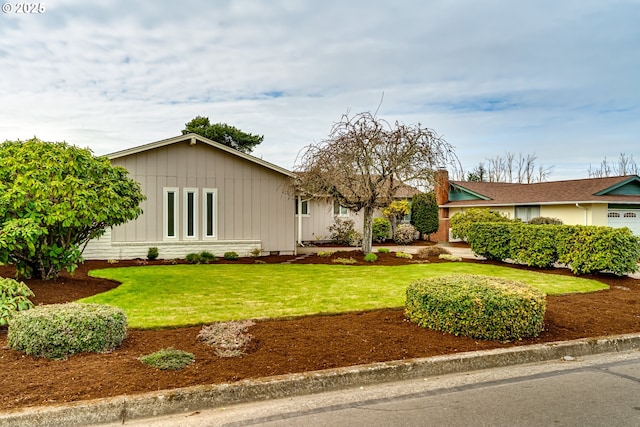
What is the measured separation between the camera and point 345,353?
5.32 metres

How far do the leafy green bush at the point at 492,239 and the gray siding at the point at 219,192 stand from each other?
6.91m

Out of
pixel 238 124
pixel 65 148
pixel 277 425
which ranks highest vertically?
pixel 238 124

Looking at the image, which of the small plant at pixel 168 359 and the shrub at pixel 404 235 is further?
the shrub at pixel 404 235

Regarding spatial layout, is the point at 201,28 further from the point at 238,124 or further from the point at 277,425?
the point at 238,124

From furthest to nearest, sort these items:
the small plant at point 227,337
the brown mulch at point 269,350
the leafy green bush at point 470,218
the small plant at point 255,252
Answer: the leafy green bush at point 470,218, the small plant at point 255,252, the small plant at point 227,337, the brown mulch at point 269,350

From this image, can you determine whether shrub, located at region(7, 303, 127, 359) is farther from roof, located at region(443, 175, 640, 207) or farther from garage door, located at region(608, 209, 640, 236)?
garage door, located at region(608, 209, 640, 236)

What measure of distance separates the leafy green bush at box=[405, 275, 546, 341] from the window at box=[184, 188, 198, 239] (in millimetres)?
11697

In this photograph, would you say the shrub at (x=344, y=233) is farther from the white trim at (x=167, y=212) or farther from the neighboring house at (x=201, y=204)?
the white trim at (x=167, y=212)

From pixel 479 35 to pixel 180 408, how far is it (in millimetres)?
12749

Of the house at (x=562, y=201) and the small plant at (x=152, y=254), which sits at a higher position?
the house at (x=562, y=201)

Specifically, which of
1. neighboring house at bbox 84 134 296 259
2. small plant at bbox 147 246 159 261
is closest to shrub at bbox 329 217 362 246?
neighboring house at bbox 84 134 296 259

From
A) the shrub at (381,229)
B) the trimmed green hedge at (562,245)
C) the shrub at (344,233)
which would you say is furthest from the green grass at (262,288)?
the shrub at (381,229)

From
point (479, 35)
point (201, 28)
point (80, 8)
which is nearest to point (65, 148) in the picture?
point (80, 8)

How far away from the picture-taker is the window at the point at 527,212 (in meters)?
25.2
